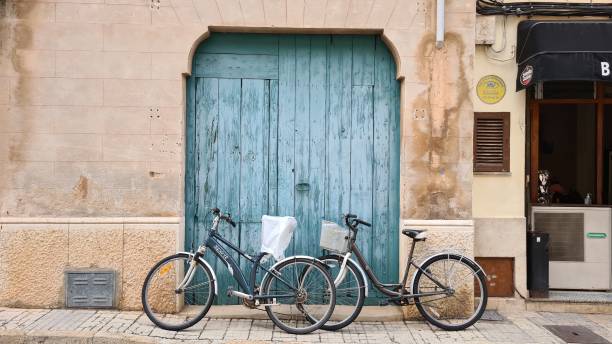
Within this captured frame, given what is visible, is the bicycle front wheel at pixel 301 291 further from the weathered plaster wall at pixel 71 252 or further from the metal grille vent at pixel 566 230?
the metal grille vent at pixel 566 230

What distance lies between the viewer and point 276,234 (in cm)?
648

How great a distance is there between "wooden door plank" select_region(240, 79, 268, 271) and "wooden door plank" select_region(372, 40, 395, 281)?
122 centimetres

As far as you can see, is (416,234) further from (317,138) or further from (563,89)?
(563,89)

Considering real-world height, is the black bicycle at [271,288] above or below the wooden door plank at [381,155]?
below

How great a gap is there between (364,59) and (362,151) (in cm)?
102

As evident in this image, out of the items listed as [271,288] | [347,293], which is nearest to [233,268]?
[271,288]

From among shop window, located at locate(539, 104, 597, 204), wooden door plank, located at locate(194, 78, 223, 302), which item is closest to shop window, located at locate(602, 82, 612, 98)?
shop window, located at locate(539, 104, 597, 204)

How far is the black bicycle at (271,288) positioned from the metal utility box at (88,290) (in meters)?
A: 0.55

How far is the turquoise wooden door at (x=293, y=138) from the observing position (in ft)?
23.7

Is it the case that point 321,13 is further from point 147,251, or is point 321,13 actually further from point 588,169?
point 588,169

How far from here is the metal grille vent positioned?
25.5 ft

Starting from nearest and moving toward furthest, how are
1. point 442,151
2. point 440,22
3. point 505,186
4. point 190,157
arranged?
point 440,22 → point 442,151 → point 190,157 → point 505,186

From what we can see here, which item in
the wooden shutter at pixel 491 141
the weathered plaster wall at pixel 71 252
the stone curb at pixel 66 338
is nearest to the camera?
the stone curb at pixel 66 338

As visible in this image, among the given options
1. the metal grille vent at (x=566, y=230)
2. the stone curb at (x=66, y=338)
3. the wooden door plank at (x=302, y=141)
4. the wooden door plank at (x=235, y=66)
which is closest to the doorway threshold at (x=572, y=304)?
the metal grille vent at (x=566, y=230)
